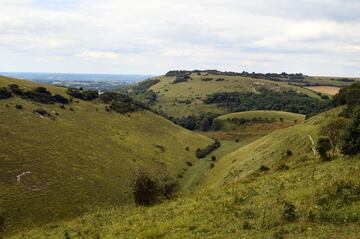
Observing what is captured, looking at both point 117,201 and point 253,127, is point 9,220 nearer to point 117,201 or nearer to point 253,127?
point 117,201

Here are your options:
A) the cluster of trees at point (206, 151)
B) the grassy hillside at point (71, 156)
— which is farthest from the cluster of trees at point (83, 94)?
the cluster of trees at point (206, 151)

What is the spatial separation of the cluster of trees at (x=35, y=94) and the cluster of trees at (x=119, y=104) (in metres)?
16.5

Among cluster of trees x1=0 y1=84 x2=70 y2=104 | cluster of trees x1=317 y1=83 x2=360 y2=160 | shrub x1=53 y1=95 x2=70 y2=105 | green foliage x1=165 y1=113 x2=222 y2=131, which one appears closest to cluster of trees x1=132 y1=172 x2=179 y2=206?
cluster of trees x1=317 y1=83 x2=360 y2=160

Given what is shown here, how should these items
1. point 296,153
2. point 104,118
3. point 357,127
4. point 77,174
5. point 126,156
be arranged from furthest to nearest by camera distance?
1. point 104,118
2. point 126,156
3. point 77,174
4. point 296,153
5. point 357,127

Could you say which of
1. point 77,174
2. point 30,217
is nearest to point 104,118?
point 77,174

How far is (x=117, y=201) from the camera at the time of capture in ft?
221

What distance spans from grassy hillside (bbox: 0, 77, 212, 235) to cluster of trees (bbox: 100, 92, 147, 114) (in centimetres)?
302

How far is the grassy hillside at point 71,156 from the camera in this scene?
59.2m

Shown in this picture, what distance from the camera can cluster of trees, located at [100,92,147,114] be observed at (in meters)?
128

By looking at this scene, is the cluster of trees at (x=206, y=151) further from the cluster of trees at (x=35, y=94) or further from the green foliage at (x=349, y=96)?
the cluster of trees at (x=35, y=94)

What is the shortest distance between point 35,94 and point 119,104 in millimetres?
31614

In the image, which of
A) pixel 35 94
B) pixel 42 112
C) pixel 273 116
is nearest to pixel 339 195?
pixel 42 112

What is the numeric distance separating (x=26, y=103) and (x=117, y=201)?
4534 centimetres

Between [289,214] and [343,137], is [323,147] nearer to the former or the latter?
[343,137]
